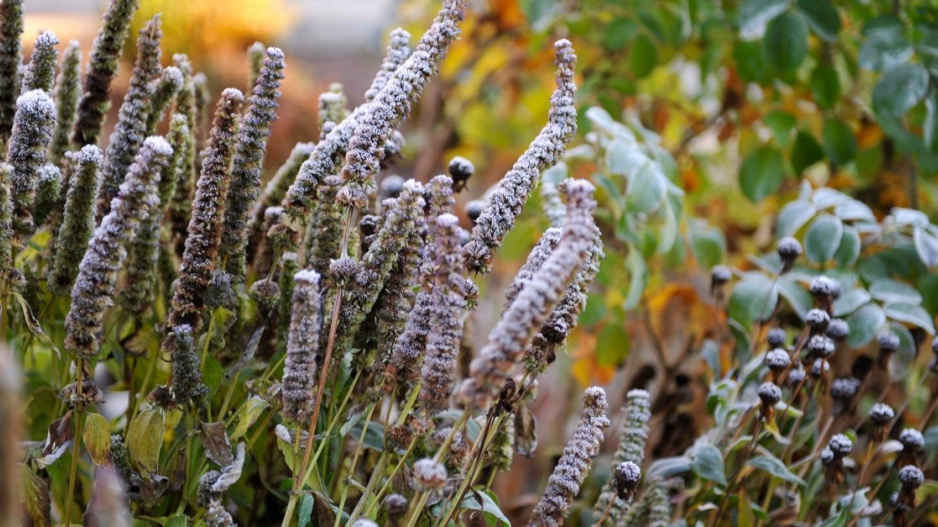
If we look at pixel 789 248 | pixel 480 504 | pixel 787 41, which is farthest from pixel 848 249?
pixel 480 504

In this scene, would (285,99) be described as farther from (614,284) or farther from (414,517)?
(414,517)

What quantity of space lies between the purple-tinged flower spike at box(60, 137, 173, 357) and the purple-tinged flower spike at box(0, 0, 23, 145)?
19cm

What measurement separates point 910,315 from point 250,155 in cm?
55

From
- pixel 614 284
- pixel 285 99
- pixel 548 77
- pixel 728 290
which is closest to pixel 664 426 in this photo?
pixel 614 284

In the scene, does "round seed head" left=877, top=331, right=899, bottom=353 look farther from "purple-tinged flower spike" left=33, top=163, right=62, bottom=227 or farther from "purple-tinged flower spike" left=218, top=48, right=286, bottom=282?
"purple-tinged flower spike" left=33, top=163, right=62, bottom=227

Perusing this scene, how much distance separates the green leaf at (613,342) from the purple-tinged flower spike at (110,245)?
58 cm

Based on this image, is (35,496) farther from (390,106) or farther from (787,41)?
(787,41)

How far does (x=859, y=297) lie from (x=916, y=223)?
13 cm

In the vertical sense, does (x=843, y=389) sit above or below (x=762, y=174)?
below

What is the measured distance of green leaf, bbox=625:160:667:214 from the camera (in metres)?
0.76

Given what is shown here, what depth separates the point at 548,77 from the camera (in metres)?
1.61

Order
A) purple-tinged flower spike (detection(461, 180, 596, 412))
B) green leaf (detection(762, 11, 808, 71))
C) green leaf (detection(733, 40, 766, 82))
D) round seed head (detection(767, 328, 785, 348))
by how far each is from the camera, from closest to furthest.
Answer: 1. purple-tinged flower spike (detection(461, 180, 596, 412))
2. round seed head (detection(767, 328, 785, 348))
3. green leaf (detection(762, 11, 808, 71))
4. green leaf (detection(733, 40, 766, 82))

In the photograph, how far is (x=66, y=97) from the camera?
54cm

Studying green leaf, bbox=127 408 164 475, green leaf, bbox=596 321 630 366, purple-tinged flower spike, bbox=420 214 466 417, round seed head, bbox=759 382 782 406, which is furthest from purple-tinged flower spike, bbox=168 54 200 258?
green leaf, bbox=596 321 630 366
